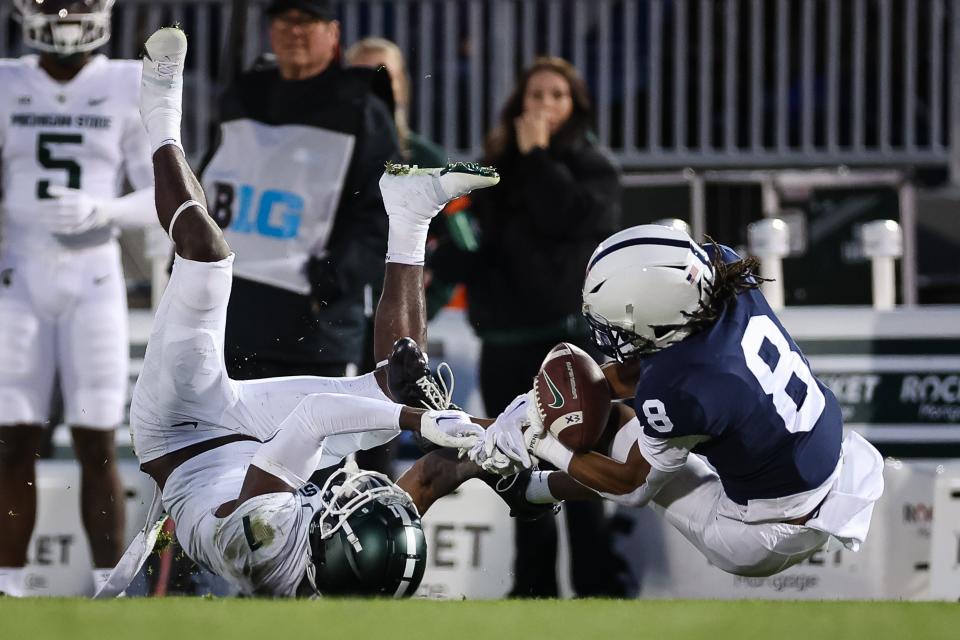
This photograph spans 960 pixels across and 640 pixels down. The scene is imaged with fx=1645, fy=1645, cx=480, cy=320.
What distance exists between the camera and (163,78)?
15.7 feet

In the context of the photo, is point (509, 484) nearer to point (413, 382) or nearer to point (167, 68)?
point (413, 382)

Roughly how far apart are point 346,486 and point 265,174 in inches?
43.1

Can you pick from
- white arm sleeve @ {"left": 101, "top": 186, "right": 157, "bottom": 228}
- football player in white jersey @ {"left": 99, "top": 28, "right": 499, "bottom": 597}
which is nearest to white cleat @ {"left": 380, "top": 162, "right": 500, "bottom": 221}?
football player in white jersey @ {"left": 99, "top": 28, "right": 499, "bottom": 597}

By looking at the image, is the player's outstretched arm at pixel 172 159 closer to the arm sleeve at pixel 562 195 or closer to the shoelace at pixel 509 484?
the shoelace at pixel 509 484

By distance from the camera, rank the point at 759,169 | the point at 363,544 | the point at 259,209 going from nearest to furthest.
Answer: the point at 363,544 < the point at 259,209 < the point at 759,169

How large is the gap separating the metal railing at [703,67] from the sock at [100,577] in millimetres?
4736

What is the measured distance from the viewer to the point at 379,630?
11.7 feet

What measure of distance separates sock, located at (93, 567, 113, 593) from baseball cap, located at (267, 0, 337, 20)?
73.0 inches

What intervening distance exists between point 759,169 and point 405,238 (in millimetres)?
5333

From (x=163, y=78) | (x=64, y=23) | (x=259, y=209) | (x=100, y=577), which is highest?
(x=64, y=23)

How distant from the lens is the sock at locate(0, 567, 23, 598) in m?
5.46

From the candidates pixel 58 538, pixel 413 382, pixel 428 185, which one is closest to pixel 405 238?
pixel 428 185

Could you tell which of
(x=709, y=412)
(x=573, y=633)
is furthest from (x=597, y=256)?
(x=573, y=633)

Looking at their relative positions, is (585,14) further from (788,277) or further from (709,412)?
(709,412)
